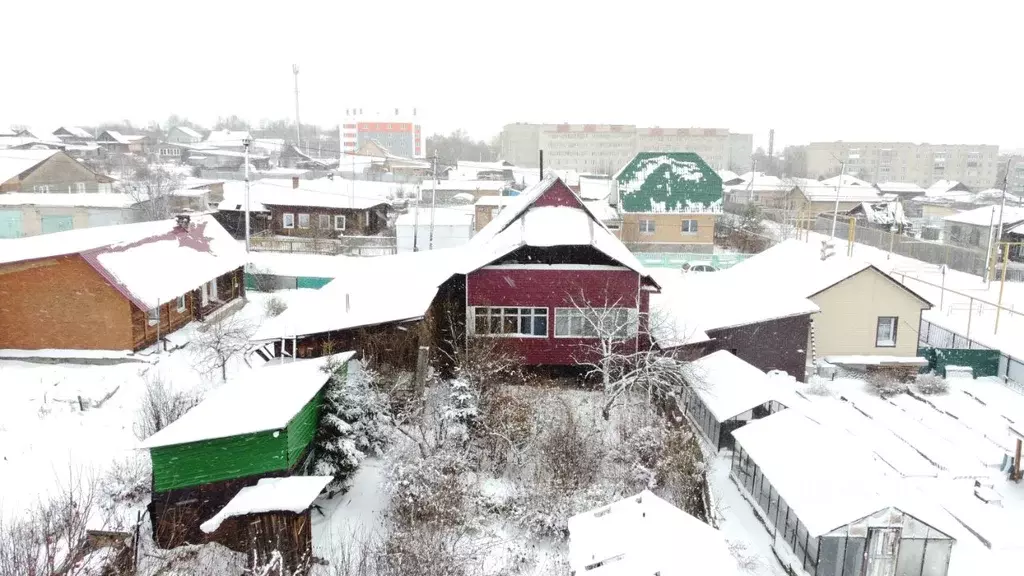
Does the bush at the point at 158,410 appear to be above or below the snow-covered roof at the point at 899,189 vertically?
below

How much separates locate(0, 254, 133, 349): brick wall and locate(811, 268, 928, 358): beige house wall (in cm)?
2134

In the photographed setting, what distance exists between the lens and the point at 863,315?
23125mm

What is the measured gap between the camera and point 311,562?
11281 millimetres

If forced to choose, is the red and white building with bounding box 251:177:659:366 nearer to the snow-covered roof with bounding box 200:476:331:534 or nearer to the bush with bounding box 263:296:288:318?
the bush with bounding box 263:296:288:318

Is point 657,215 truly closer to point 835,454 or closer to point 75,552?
point 835,454

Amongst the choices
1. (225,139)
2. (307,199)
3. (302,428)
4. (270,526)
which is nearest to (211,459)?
(302,428)

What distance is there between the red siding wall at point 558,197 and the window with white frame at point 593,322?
17.1 feet

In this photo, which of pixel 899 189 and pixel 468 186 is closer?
pixel 468 186

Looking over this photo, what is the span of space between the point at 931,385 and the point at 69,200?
1685 inches

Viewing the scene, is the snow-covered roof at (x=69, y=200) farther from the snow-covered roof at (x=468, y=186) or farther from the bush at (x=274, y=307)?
the snow-covered roof at (x=468, y=186)

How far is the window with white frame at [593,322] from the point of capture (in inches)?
723

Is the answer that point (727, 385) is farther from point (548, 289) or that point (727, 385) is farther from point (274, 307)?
point (274, 307)

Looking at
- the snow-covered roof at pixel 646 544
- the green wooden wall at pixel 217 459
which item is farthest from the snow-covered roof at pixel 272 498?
the snow-covered roof at pixel 646 544

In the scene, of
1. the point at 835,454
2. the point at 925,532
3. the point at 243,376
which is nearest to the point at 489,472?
the point at 243,376
